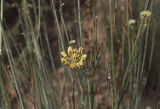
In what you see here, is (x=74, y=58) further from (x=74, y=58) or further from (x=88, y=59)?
(x=88, y=59)

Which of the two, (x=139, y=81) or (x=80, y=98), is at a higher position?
(x=139, y=81)

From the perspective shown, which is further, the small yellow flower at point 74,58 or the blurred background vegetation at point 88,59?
the blurred background vegetation at point 88,59

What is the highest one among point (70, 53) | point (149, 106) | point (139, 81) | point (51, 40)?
point (70, 53)

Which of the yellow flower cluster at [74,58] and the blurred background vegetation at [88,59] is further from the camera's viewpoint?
the blurred background vegetation at [88,59]

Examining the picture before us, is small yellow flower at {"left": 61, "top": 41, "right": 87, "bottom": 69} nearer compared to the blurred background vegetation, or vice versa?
small yellow flower at {"left": 61, "top": 41, "right": 87, "bottom": 69}

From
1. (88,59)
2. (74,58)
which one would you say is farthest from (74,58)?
(88,59)

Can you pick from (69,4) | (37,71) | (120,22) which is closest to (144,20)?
(37,71)

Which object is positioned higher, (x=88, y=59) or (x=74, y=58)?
(x=74, y=58)

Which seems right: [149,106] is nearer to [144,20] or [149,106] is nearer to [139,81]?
[139,81]
